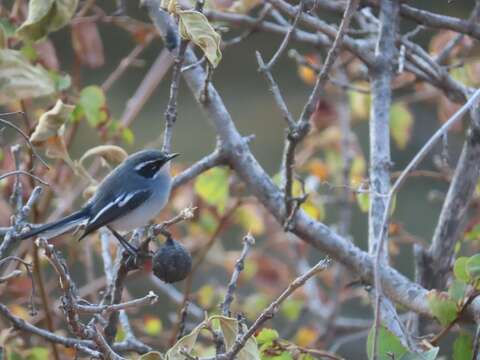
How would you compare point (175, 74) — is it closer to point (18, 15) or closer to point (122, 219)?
point (122, 219)

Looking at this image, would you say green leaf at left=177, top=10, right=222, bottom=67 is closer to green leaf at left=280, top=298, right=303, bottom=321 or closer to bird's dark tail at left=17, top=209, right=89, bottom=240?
bird's dark tail at left=17, top=209, right=89, bottom=240

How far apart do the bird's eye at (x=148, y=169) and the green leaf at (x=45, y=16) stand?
1.90ft

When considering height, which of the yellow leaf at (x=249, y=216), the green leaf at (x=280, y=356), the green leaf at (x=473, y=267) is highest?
the green leaf at (x=473, y=267)

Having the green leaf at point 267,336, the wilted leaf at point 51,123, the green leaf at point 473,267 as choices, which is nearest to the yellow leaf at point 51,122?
the wilted leaf at point 51,123

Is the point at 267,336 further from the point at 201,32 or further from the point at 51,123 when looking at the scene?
the point at 51,123

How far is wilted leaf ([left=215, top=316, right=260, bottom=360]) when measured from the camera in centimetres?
156

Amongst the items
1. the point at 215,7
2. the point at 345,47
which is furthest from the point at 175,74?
the point at 215,7

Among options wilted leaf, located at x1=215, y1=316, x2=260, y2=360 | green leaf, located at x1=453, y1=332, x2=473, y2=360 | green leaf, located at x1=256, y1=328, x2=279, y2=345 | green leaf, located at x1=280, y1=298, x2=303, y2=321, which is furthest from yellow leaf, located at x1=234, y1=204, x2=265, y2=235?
wilted leaf, located at x1=215, y1=316, x2=260, y2=360

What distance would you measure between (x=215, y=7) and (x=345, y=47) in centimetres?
47

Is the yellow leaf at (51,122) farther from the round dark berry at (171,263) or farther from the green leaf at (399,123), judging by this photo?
the green leaf at (399,123)

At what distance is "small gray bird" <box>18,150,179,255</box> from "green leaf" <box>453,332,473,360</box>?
3.35 feet

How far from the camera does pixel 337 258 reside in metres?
2.23

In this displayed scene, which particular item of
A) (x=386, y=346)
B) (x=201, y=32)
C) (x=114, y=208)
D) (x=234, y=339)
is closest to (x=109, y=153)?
(x=114, y=208)

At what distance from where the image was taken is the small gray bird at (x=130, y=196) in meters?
2.53
